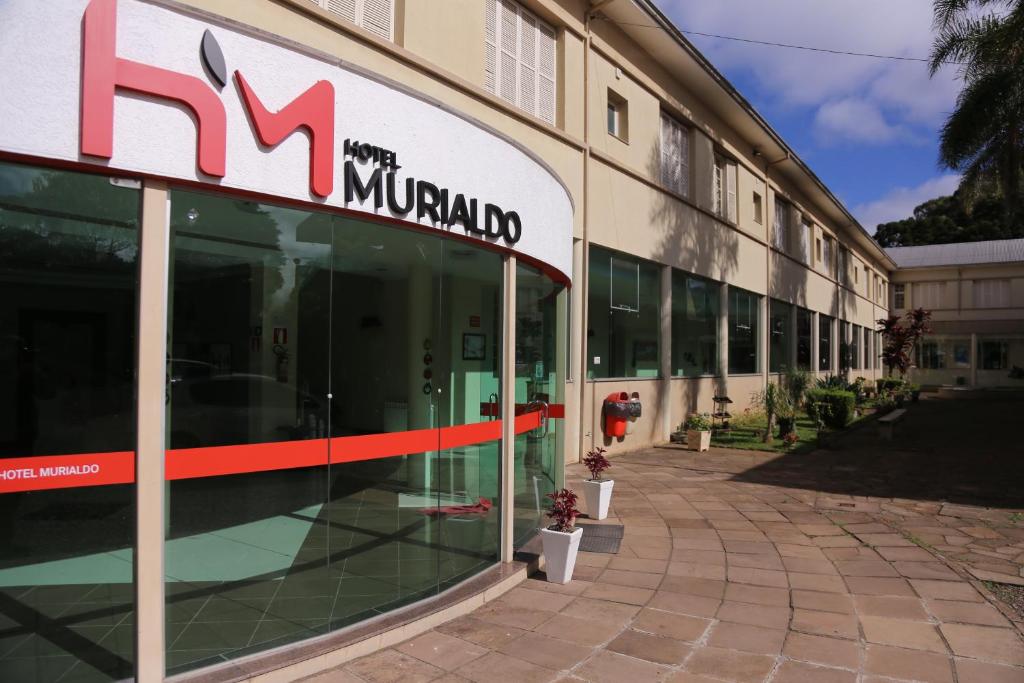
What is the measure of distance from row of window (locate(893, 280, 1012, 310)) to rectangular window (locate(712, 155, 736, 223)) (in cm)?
2950

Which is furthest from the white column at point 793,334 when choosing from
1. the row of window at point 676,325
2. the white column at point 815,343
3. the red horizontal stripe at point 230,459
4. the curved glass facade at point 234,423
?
the red horizontal stripe at point 230,459

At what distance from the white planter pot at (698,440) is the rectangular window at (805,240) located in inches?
521

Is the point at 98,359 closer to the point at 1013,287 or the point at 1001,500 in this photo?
the point at 1001,500

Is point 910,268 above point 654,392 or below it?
above

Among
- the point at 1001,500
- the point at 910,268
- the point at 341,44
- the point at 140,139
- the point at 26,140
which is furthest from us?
the point at 910,268

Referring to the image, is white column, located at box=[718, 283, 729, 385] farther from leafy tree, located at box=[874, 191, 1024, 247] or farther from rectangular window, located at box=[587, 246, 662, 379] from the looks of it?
leafy tree, located at box=[874, 191, 1024, 247]

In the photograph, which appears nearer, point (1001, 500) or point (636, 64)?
point (1001, 500)

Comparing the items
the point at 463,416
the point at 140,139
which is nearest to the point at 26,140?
the point at 140,139

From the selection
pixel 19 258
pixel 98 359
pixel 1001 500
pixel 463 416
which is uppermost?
pixel 19 258

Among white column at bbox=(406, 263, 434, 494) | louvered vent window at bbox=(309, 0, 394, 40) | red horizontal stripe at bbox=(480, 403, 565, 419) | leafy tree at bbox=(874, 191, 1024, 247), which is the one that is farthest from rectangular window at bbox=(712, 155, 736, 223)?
leafy tree at bbox=(874, 191, 1024, 247)

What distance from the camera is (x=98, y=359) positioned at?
3244mm

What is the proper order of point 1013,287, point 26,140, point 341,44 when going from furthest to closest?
point 1013,287 < point 341,44 < point 26,140

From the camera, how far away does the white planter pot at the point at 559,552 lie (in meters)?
5.16

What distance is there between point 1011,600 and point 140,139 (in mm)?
6304
